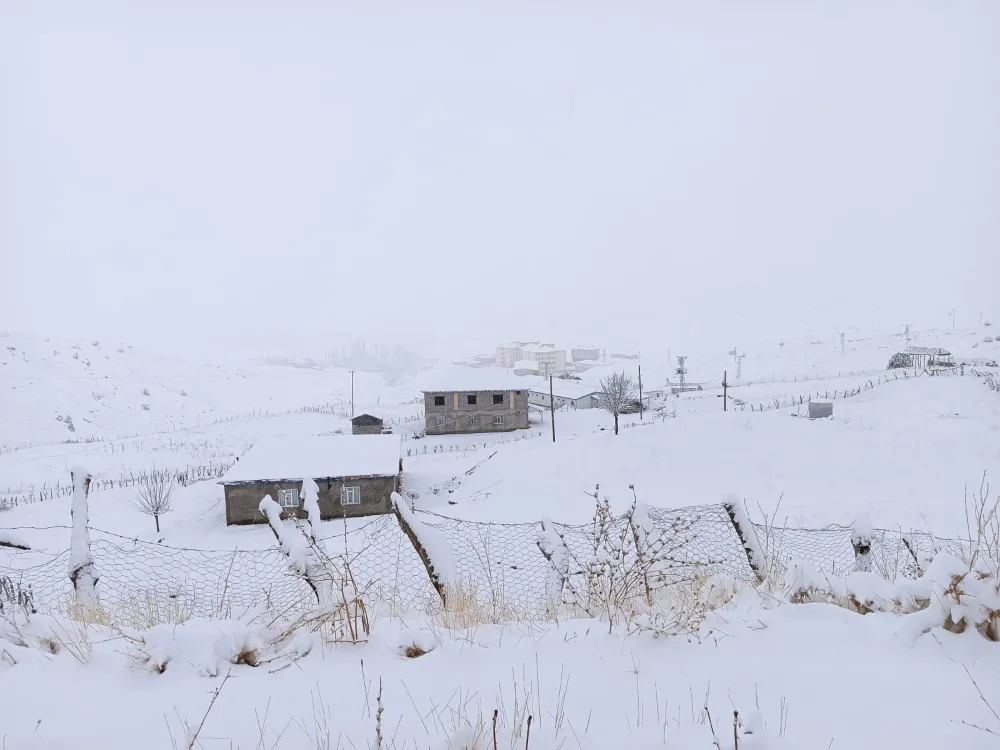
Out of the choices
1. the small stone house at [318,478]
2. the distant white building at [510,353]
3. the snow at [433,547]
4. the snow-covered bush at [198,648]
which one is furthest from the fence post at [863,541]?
the distant white building at [510,353]

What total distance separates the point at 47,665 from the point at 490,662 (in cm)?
192

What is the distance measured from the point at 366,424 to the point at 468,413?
21.4 feet

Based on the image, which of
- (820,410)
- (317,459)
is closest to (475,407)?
(317,459)

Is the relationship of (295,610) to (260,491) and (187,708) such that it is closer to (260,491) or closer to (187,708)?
(187,708)

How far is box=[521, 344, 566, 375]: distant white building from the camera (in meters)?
64.5

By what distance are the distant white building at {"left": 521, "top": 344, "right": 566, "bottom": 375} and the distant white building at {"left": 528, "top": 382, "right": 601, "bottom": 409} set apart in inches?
669

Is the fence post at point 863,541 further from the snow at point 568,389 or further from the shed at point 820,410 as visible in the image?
the snow at point 568,389

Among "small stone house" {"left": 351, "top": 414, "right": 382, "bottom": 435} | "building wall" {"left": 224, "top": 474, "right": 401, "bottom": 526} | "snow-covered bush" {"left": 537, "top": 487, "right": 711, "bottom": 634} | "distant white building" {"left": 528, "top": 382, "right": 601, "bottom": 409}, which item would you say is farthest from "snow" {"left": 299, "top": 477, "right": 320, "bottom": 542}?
"distant white building" {"left": 528, "top": 382, "right": 601, "bottom": 409}

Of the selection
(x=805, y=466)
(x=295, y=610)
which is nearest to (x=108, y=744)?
(x=295, y=610)

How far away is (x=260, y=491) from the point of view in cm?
1908

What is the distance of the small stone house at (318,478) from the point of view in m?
19.1

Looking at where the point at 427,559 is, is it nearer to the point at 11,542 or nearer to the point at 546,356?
the point at 11,542

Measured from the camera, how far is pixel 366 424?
34469 millimetres

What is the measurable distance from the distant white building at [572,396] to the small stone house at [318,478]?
2311 centimetres
